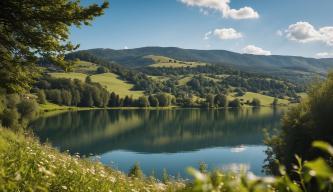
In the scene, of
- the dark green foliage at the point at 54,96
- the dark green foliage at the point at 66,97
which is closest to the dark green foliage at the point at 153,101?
the dark green foliage at the point at 66,97

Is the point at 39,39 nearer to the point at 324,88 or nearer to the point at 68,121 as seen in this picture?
the point at 324,88

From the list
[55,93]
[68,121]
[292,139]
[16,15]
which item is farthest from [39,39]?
[55,93]

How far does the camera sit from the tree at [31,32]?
1566cm

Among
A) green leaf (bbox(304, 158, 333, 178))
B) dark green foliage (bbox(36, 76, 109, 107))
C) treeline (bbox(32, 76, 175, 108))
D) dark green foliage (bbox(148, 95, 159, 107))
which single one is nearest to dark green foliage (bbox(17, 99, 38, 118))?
treeline (bbox(32, 76, 175, 108))

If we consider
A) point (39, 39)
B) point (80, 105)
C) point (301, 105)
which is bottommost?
point (80, 105)

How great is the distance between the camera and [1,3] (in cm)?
1559

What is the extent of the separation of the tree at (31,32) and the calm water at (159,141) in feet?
104

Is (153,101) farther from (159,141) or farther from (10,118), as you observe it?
(10,118)

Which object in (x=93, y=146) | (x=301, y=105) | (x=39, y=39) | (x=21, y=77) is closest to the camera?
(x=39, y=39)

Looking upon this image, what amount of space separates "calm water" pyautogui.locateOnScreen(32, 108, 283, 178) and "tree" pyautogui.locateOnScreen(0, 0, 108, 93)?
31813 mm

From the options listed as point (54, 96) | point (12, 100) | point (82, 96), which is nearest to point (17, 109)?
point (12, 100)

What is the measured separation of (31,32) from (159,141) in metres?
79.1

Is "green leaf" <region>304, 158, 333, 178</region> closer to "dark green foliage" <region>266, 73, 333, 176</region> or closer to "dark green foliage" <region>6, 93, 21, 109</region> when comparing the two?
"dark green foliage" <region>266, 73, 333, 176</region>

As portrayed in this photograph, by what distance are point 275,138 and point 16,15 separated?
893 inches
